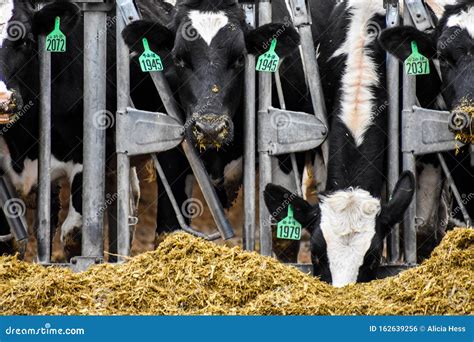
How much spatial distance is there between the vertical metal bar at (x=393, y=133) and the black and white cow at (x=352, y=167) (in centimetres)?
9

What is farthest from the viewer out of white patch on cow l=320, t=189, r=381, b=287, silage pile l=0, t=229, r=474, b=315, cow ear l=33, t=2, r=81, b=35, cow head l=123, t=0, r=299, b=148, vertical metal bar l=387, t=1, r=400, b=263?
cow ear l=33, t=2, r=81, b=35

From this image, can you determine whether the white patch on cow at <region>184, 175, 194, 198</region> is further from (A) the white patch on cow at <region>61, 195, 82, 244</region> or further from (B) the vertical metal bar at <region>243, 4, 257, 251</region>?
(B) the vertical metal bar at <region>243, 4, 257, 251</region>

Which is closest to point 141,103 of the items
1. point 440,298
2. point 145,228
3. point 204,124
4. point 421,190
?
point 204,124

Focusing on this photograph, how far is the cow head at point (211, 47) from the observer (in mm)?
10109

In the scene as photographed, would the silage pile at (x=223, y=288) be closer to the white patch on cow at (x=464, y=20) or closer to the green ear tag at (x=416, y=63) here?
the green ear tag at (x=416, y=63)

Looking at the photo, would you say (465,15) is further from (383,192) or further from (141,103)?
(141,103)

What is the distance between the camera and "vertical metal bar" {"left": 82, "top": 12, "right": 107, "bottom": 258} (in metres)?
9.98

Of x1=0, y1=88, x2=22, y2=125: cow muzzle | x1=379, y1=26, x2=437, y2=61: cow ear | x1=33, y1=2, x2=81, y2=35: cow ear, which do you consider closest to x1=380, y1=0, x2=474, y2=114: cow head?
x1=379, y1=26, x2=437, y2=61: cow ear

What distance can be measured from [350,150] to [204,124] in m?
1.22

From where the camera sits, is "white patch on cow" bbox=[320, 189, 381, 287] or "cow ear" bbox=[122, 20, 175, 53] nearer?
"white patch on cow" bbox=[320, 189, 381, 287]

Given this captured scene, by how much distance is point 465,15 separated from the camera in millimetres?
10148

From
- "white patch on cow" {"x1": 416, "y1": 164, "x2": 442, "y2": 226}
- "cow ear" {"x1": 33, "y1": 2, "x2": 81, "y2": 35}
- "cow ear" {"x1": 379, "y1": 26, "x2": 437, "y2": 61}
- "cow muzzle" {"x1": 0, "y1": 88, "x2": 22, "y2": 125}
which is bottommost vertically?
"white patch on cow" {"x1": 416, "y1": 164, "x2": 442, "y2": 226}

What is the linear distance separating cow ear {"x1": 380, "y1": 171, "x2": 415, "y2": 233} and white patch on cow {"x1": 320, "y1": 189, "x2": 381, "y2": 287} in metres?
0.08

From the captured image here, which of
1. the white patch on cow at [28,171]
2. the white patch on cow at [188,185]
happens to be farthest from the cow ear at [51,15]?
the white patch on cow at [188,185]
